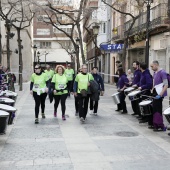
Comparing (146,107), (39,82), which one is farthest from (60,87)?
(146,107)

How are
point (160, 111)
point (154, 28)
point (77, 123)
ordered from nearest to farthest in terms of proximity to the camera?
point (160, 111)
point (77, 123)
point (154, 28)

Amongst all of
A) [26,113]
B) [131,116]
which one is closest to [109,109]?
[131,116]

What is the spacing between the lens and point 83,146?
302 inches

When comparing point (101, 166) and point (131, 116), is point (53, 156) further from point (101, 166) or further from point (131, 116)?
point (131, 116)

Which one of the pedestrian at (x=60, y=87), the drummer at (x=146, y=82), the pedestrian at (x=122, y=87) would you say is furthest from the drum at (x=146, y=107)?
the pedestrian at (x=122, y=87)

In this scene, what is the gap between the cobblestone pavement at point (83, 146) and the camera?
20.6 ft

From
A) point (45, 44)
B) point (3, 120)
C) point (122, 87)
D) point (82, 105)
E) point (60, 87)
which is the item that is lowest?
point (82, 105)

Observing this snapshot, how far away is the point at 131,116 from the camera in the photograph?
41.2 ft

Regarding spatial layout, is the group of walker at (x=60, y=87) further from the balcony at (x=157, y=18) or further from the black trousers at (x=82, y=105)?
the balcony at (x=157, y=18)

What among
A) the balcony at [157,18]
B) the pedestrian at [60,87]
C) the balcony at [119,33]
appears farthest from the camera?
the balcony at [119,33]

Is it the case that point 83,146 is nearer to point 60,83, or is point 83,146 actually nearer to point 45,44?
point 60,83

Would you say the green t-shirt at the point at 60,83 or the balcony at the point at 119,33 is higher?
the balcony at the point at 119,33

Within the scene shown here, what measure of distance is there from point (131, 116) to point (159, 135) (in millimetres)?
3619

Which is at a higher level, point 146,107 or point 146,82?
point 146,82
